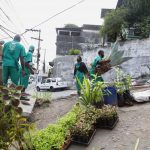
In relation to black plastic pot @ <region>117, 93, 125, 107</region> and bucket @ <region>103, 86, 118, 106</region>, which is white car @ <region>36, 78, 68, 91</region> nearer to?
black plastic pot @ <region>117, 93, 125, 107</region>

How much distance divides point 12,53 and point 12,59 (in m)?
0.14

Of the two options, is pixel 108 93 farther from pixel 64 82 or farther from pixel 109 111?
pixel 64 82

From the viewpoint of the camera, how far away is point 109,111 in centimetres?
571

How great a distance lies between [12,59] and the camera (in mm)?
7477

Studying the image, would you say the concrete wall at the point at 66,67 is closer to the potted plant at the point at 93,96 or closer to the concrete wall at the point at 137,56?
the concrete wall at the point at 137,56

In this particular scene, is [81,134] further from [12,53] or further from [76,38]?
[76,38]

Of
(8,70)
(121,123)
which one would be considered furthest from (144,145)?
(8,70)

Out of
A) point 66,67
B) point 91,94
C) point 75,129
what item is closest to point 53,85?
point 66,67

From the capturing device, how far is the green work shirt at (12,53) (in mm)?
7455

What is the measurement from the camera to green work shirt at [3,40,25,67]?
7.46m

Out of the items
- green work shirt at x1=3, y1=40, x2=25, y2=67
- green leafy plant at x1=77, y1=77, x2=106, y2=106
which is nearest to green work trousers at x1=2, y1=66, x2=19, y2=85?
green work shirt at x1=3, y1=40, x2=25, y2=67

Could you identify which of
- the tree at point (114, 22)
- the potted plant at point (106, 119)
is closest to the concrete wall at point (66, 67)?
the tree at point (114, 22)

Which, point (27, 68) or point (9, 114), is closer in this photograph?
point (9, 114)

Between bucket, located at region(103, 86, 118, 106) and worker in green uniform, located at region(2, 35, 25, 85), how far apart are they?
2.03 meters
